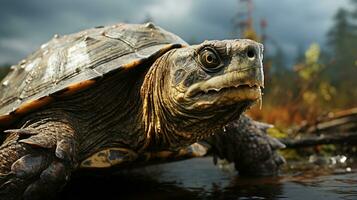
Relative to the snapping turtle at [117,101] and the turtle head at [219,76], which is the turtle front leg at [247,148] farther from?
the turtle head at [219,76]

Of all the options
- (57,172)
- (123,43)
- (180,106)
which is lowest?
(57,172)

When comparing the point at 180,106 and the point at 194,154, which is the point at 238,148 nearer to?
the point at 194,154

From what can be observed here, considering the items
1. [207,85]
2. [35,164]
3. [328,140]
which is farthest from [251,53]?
[328,140]

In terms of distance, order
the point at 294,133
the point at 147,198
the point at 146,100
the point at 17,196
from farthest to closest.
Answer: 1. the point at 294,133
2. the point at 146,100
3. the point at 147,198
4. the point at 17,196

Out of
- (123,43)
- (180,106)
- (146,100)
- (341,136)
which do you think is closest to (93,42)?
(123,43)

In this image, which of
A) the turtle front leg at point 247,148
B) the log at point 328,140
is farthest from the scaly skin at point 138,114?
the log at point 328,140

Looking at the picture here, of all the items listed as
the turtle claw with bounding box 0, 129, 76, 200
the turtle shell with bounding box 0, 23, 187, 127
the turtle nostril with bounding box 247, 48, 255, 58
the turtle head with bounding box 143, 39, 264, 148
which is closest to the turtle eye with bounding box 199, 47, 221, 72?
the turtle head with bounding box 143, 39, 264, 148
